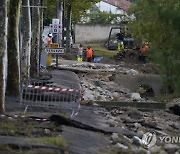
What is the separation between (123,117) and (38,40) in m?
7.55

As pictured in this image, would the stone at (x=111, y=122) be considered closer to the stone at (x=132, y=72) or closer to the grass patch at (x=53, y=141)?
the grass patch at (x=53, y=141)

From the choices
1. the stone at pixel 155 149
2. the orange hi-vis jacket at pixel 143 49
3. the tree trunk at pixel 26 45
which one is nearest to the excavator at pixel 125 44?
the orange hi-vis jacket at pixel 143 49

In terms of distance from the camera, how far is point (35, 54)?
2427 cm

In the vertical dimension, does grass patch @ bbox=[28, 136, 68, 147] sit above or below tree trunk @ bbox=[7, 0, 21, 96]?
below

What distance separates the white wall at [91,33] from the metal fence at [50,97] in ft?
178

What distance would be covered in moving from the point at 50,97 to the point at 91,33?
55254mm

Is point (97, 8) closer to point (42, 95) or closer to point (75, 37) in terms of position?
point (75, 37)

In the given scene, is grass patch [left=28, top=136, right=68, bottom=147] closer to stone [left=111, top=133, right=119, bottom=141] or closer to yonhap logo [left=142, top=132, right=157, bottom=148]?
stone [left=111, top=133, right=119, bottom=141]

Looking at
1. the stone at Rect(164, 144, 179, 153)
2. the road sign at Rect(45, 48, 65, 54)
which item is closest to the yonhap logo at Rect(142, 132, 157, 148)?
the stone at Rect(164, 144, 179, 153)

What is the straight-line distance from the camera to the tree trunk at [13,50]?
695 inches

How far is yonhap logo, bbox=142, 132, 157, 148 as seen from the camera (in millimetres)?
13636

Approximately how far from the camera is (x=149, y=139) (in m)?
14.3

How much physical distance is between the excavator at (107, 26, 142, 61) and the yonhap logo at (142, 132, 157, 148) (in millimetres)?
34836

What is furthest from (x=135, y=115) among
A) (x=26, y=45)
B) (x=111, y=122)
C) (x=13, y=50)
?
(x=26, y=45)
